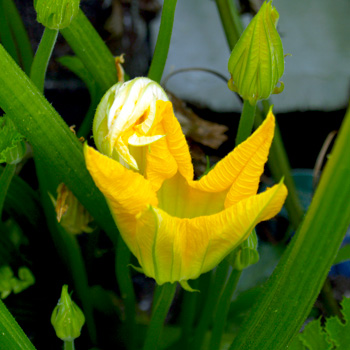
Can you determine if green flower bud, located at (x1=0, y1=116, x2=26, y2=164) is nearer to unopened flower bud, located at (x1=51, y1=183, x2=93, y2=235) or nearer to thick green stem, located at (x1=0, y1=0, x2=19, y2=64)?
unopened flower bud, located at (x1=51, y1=183, x2=93, y2=235)

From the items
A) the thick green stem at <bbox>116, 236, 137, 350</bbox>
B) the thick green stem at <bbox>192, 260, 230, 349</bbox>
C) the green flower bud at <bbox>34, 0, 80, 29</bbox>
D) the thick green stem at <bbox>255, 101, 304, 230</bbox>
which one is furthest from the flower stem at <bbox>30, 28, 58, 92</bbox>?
the thick green stem at <bbox>255, 101, 304, 230</bbox>

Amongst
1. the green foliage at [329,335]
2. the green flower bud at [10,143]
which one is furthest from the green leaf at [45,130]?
the green foliage at [329,335]

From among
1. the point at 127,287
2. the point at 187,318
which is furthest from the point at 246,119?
the point at 187,318

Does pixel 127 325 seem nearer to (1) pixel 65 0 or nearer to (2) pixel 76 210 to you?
(2) pixel 76 210

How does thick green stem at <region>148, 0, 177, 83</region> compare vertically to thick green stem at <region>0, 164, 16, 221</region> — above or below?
above

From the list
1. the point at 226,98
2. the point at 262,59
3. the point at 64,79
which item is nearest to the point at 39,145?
the point at 262,59

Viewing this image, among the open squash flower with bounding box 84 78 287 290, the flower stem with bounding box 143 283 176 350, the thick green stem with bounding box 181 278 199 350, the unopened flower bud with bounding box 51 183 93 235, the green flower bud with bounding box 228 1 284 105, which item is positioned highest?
the green flower bud with bounding box 228 1 284 105

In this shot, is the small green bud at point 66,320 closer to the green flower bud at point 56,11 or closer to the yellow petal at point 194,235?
the yellow petal at point 194,235
